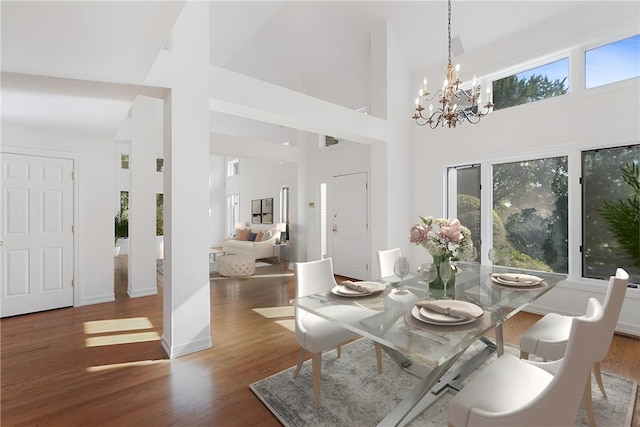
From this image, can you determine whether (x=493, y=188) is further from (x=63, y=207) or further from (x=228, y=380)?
(x=63, y=207)

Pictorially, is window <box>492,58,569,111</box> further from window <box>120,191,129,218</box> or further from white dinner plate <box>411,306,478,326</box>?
window <box>120,191,129,218</box>

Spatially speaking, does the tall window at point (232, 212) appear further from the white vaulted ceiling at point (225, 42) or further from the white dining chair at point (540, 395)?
the white dining chair at point (540, 395)

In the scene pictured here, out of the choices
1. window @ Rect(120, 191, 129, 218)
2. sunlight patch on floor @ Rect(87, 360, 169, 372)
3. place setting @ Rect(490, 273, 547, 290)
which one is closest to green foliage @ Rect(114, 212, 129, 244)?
window @ Rect(120, 191, 129, 218)

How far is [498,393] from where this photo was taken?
136 cm

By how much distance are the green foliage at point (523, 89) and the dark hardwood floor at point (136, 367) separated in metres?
2.72

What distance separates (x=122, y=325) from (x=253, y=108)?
9.08 feet

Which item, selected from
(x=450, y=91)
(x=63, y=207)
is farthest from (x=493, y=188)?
(x=63, y=207)

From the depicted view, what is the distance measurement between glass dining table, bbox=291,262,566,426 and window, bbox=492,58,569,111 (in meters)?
2.46

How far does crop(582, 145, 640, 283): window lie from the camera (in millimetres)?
3096

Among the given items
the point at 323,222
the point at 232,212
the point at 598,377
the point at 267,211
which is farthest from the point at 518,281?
the point at 232,212

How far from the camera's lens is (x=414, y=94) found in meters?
5.04

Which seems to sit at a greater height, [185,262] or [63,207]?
[63,207]

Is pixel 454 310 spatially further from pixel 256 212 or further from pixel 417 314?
pixel 256 212

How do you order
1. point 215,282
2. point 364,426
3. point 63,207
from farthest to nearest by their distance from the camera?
1. point 215,282
2. point 63,207
3. point 364,426
